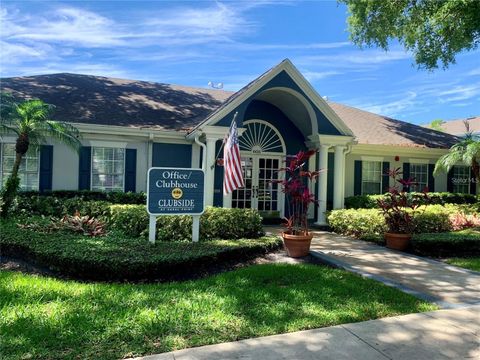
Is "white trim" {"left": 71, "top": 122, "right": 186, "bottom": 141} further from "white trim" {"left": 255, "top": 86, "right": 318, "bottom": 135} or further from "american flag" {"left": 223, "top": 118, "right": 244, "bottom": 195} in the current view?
"american flag" {"left": 223, "top": 118, "right": 244, "bottom": 195}

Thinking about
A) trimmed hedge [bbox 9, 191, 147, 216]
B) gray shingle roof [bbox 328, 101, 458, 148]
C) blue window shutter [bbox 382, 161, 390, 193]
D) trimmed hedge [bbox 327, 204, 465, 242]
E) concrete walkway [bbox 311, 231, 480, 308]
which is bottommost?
concrete walkway [bbox 311, 231, 480, 308]

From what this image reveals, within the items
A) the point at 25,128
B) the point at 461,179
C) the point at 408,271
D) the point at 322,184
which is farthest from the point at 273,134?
the point at 461,179

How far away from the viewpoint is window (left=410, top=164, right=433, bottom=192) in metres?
16.2

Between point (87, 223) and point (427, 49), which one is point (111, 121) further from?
point (427, 49)

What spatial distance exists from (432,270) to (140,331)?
585 cm

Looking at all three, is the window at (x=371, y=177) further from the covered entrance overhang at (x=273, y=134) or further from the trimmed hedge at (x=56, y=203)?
the trimmed hedge at (x=56, y=203)

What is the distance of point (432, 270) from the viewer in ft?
24.3

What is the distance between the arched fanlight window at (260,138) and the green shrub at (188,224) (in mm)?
4846

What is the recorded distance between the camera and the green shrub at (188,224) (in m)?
8.38

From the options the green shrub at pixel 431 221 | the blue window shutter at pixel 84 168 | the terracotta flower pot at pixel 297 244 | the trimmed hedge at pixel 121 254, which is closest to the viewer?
the trimmed hedge at pixel 121 254

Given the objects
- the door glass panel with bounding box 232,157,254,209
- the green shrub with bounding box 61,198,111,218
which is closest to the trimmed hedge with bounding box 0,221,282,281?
the green shrub with bounding box 61,198,111,218

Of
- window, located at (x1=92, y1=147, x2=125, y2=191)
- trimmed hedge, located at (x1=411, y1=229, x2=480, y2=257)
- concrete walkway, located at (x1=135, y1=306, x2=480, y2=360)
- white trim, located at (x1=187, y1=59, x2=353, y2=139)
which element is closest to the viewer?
concrete walkway, located at (x1=135, y1=306, x2=480, y2=360)

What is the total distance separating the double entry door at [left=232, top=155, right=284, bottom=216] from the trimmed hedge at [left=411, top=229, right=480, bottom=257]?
5459mm

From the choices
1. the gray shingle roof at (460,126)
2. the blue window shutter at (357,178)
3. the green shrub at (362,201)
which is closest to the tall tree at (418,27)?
the blue window shutter at (357,178)
